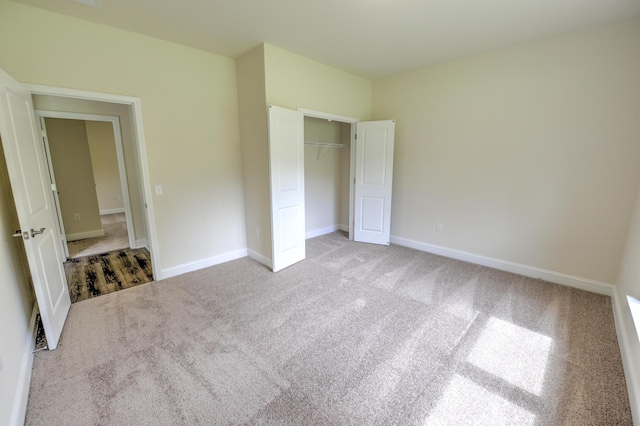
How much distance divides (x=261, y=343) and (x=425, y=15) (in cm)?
326

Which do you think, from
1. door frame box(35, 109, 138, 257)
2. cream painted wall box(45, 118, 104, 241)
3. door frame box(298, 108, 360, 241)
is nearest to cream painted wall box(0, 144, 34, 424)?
door frame box(35, 109, 138, 257)

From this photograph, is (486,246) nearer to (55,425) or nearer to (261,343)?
(261,343)

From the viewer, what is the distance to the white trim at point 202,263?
3.32 meters

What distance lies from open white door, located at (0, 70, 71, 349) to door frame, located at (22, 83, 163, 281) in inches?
8.3

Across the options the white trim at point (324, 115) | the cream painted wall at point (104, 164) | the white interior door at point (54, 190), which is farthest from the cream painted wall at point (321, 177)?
the cream painted wall at point (104, 164)

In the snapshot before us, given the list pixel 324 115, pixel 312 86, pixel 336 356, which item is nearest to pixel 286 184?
pixel 324 115

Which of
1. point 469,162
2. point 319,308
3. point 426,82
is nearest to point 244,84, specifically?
point 426,82

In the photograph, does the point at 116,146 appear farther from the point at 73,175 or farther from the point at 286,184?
the point at 286,184

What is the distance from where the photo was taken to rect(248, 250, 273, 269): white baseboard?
358cm

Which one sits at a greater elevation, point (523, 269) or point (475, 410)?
point (523, 269)

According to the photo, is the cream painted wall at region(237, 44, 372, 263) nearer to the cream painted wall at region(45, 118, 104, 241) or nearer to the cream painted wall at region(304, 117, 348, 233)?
the cream painted wall at region(304, 117, 348, 233)

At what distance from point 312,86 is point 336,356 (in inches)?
131

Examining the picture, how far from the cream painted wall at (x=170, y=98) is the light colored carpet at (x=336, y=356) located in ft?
2.62

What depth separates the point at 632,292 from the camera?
7.04ft
